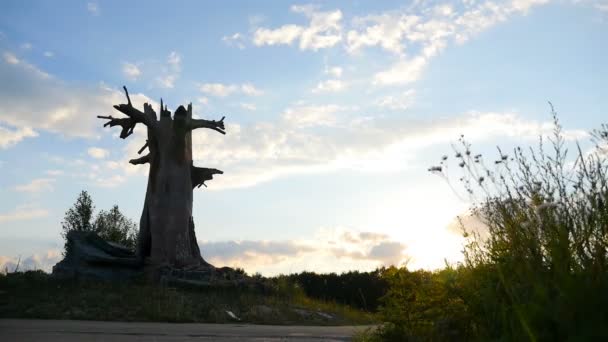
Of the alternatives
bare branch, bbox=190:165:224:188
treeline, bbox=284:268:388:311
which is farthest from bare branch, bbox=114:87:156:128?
treeline, bbox=284:268:388:311

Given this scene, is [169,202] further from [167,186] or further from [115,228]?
[115,228]

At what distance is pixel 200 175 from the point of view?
18438mm

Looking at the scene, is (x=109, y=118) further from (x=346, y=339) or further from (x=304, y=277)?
(x=346, y=339)

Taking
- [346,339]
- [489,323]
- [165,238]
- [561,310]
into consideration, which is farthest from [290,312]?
[561,310]

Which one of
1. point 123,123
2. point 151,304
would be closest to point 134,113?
point 123,123

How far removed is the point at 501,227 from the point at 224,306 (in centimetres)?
783

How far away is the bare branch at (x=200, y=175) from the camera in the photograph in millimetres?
18281

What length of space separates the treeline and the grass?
10.1ft

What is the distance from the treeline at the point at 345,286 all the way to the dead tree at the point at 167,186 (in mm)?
3464

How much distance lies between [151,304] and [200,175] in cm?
778

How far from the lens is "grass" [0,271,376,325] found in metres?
10.6

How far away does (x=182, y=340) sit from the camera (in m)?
6.18

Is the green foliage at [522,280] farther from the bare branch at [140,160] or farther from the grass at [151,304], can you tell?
the bare branch at [140,160]

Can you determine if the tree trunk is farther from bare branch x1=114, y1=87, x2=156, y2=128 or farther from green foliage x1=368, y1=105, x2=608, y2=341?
green foliage x1=368, y1=105, x2=608, y2=341
